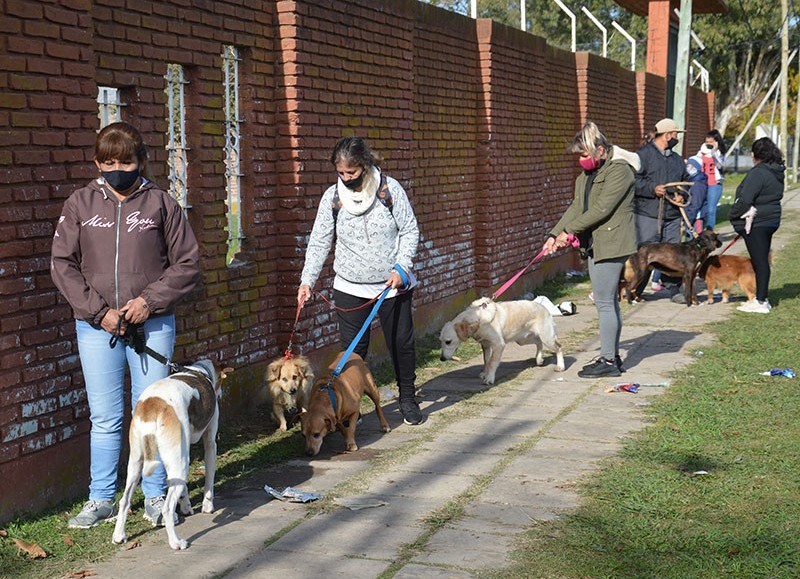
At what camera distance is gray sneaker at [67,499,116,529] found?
5.21 metres

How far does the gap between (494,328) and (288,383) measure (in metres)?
2.37

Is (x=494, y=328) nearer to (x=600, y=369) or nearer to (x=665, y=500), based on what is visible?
(x=600, y=369)

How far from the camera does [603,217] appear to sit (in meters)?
8.44

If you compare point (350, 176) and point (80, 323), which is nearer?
point (80, 323)

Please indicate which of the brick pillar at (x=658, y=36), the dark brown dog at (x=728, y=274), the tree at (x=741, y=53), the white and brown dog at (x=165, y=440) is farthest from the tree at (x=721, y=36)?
the white and brown dog at (x=165, y=440)

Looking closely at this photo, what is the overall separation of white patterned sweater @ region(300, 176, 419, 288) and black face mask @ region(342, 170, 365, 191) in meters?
0.16

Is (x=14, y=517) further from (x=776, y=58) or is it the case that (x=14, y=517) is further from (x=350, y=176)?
(x=776, y=58)

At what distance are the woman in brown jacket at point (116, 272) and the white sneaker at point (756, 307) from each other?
357 inches

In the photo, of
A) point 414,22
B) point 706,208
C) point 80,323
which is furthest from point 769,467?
point 706,208

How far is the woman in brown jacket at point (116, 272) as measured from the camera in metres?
5.04

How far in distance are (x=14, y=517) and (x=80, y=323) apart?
42.4 inches

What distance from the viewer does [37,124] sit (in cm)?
539

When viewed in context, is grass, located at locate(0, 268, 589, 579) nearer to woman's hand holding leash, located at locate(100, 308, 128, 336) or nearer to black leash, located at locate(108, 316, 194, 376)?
black leash, located at locate(108, 316, 194, 376)

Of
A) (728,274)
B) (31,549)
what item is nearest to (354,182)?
(31,549)
